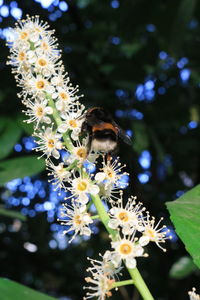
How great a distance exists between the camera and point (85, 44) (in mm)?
3506

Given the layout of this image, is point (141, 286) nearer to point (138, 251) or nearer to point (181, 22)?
point (138, 251)

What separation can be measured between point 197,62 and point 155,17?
65cm

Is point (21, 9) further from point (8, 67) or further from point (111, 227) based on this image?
point (111, 227)

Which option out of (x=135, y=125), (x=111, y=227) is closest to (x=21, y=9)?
(x=135, y=125)

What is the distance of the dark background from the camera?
3.16m

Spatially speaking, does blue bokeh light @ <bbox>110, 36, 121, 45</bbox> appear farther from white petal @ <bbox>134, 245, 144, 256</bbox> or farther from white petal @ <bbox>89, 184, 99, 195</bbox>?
white petal @ <bbox>134, 245, 144, 256</bbox>

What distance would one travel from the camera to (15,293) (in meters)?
1.56

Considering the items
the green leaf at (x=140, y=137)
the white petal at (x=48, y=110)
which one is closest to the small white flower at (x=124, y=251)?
the white petal at (x=48, y=110)

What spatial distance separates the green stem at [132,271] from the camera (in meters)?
1.41

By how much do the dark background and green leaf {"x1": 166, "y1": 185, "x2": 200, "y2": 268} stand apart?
1.42 m

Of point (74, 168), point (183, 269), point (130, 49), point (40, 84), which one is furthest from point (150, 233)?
point (130, 49)

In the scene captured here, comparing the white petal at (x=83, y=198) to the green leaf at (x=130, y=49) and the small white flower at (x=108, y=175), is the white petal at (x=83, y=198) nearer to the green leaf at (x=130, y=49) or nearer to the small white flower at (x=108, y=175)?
the small white flower at (x=108, y=175)

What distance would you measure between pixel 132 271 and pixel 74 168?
497mm

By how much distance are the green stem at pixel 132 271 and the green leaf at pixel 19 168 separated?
0.77m
